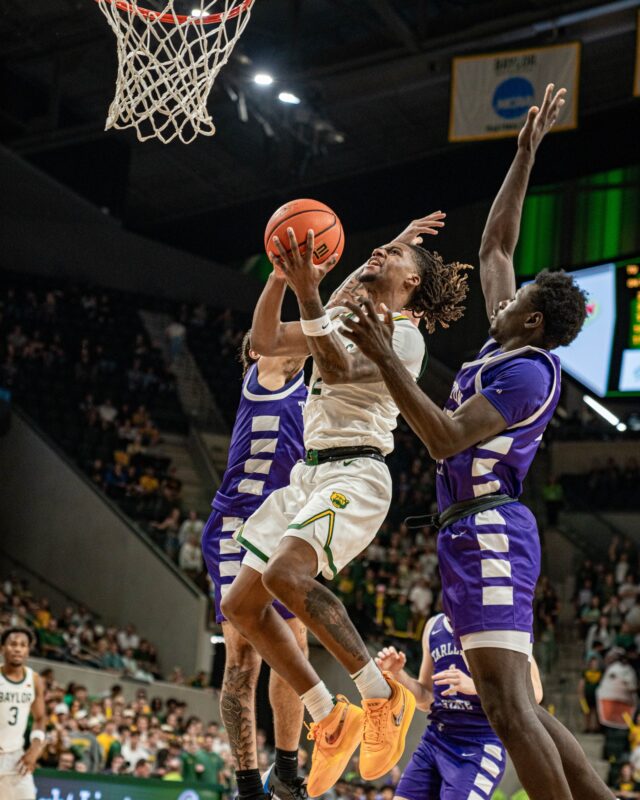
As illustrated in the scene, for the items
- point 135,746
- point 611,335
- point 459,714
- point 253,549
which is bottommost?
point 135,746

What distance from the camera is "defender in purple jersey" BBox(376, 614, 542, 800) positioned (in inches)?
219

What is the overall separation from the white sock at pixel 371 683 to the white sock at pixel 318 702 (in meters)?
0.15

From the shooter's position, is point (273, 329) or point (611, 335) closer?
point (273, 329)

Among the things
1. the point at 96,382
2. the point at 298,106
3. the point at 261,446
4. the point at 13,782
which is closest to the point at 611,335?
the point at 298,106

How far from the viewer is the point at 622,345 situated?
16609 millimetres

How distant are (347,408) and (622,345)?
Result: 12.2m

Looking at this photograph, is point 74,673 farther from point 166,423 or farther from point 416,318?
point 416,318

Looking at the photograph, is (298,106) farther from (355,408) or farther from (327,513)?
(327,513)

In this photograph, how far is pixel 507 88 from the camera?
18.0 metres

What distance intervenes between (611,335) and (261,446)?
1154 cm

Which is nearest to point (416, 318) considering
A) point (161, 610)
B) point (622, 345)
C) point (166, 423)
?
point (622, 345)

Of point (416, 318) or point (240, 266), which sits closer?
point (416, 318)

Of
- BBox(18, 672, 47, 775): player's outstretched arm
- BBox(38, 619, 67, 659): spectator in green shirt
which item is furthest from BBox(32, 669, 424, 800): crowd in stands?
BBox(18, 672, 47, 775): player's outstretched arm

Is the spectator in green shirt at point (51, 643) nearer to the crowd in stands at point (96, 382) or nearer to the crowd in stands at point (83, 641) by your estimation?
the crowd in stands at point (83, 641)
